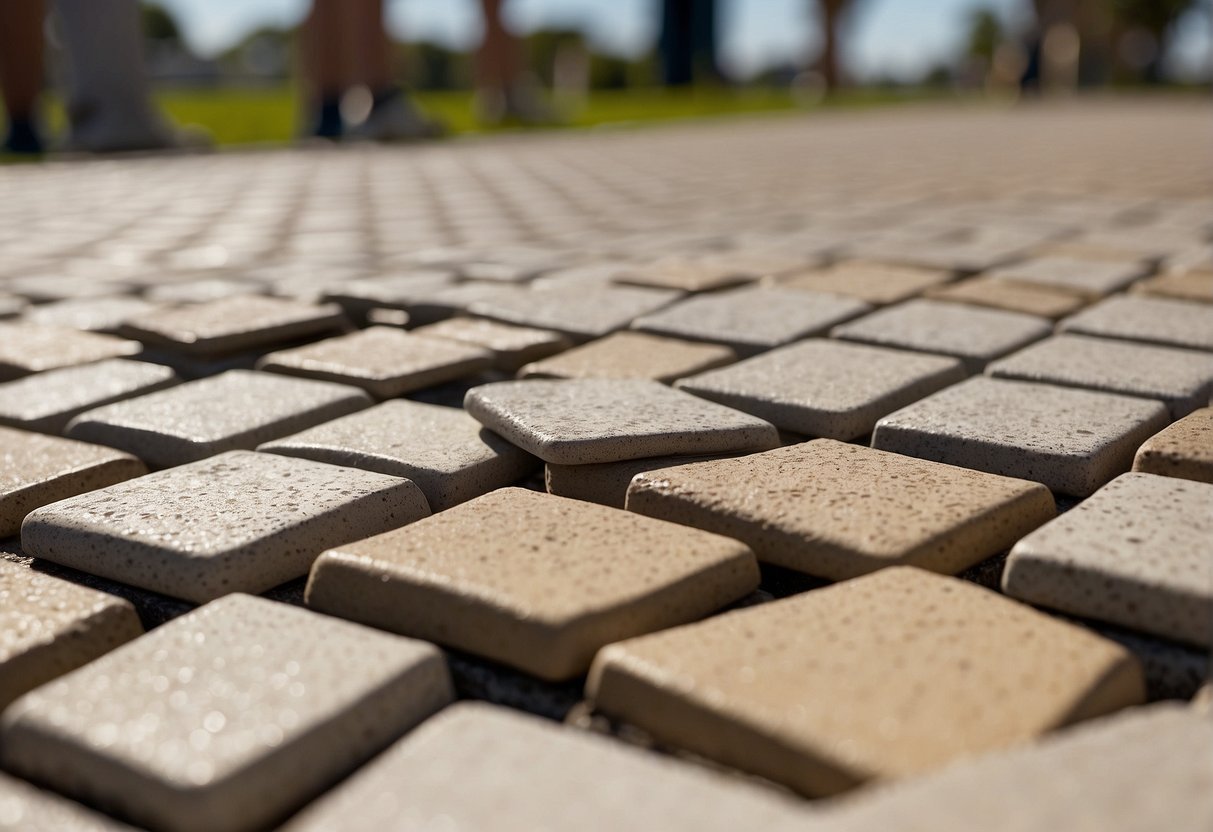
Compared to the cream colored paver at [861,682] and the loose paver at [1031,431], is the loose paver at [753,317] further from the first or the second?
the cream colored paver at [861,682]

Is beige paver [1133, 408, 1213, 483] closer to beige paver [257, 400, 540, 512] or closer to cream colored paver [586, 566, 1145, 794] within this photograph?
cream colored paver [586, 566, 1145, 794]

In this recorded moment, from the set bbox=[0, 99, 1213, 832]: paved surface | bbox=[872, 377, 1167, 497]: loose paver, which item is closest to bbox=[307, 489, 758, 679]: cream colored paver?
bbox=[0, 99, 1213, 832]: paved surface

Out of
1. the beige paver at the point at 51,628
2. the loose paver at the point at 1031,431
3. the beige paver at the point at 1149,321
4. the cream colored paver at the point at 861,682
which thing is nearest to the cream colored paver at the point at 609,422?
the loose paver at the point at 1031,431

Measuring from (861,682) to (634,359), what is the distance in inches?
51.0

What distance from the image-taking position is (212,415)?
195cm

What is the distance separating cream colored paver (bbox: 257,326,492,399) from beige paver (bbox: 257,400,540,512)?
0.69ft

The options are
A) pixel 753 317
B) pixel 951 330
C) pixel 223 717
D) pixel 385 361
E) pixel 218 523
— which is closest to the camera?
pixel 223 717

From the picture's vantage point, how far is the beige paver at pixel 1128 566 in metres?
1.18

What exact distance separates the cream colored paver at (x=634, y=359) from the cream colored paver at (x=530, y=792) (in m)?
1.25

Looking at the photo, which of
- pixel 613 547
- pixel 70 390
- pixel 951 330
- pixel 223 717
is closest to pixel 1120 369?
pixel 951 330

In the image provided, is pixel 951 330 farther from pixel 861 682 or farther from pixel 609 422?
pixel 861 682

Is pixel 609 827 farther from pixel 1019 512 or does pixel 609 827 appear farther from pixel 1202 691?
pixel 1019 512

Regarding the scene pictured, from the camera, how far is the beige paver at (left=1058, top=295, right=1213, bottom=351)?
7.88 ft

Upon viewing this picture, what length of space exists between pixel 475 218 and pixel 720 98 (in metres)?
17.2
